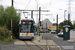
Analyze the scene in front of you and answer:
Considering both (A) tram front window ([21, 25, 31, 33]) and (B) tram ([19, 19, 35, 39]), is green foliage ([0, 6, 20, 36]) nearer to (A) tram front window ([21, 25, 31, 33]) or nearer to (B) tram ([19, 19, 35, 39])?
(B) tram ([19, 19, 35, 39])

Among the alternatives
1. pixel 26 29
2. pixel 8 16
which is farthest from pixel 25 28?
pixel 8 16

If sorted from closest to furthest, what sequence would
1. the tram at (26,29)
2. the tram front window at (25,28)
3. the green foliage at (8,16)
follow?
the tram at (26,29)
the tram front window at (25,28)
the green foliage at (8,16)

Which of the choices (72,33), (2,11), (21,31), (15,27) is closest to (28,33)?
(21,31)

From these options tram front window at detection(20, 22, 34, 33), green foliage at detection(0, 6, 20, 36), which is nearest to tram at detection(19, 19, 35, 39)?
tram front window at detection(20, 22, 34, 33)

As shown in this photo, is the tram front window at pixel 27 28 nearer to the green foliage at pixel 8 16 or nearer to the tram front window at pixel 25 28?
the tram front window at pixel 25 28

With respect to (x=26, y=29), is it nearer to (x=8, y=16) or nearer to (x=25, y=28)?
(x=25, y=28)

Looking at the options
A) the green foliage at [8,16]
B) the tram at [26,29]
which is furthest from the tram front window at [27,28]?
the green foliage at [8,16]

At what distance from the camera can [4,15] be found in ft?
81.8

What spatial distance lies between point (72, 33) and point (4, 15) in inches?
573

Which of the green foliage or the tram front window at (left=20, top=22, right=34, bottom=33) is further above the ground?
the green foliage

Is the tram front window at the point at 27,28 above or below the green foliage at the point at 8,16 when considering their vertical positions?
below

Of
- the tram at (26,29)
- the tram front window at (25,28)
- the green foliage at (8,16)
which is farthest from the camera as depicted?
the green foliage at (8,16)

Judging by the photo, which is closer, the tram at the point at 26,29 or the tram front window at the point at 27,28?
the tram at the point at 26,29

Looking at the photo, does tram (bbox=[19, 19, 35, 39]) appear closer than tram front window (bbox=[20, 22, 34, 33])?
Yes
